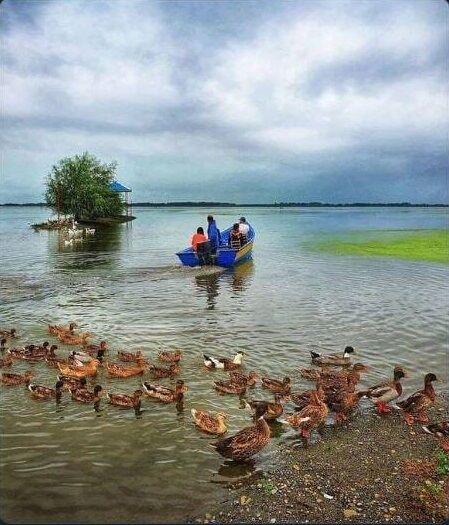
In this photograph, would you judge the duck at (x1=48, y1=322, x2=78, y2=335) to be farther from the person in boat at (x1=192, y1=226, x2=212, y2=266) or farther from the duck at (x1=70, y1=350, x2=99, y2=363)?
the person in boat at (x1=192, y1=226, x2=212, y2=266)

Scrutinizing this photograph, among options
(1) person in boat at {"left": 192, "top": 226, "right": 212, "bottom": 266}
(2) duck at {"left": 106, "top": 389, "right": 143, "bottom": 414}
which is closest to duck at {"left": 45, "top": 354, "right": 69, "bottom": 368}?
(2) duck at {"left": 106, "top": 389, "right": 143, "bottom": 414}

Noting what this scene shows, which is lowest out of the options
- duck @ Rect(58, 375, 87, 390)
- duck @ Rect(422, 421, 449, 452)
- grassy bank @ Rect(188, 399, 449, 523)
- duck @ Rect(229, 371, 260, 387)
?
grassy bank @ Rect(188, 399, 449, 523)

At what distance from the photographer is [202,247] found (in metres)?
28.8

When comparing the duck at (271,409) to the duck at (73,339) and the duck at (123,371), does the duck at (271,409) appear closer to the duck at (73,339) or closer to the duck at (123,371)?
the duck at (123,371)

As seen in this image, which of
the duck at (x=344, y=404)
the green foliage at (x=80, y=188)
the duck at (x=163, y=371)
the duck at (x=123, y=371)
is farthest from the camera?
the green foliage at (x=80, y=188)

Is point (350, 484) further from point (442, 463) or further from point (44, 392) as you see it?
point (44, 392)

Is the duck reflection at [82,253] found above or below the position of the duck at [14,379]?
below

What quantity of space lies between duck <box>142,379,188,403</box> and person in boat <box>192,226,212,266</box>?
737 inches

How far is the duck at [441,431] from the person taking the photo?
27.3 feet

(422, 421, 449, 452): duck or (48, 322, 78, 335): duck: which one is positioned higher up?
(48, 322, 78, 335): duck

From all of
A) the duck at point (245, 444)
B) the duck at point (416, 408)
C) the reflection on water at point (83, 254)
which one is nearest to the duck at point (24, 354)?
the duck at point (245, 444)

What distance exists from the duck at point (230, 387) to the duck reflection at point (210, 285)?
8.30 meters

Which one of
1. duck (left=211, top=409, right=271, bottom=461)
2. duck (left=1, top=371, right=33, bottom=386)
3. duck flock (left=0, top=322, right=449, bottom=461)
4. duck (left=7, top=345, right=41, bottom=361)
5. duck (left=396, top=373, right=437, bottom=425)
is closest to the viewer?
duck (left=211, top=409, right=271, bottom=461)

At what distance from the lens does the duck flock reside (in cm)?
865
